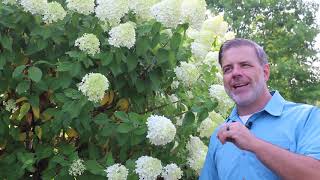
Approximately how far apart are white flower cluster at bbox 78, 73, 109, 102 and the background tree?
16.4 meters

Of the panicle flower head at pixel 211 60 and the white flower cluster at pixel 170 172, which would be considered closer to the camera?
the white flower cluster at pixel 170 172

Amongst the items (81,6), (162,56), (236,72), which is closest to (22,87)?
(81,6)

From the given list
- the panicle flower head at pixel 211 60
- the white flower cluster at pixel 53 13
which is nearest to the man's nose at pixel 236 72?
the panicle flower head at pixel 211 60

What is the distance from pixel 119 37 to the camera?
2.66 meters

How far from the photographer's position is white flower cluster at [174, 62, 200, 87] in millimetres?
2951

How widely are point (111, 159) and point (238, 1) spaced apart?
24349 millimetres

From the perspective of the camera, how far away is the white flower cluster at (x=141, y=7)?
2963 millimetres

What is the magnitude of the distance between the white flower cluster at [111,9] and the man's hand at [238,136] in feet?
3.25

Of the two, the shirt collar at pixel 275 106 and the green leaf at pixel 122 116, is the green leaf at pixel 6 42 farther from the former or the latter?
the shirt collar at pixel 275 106

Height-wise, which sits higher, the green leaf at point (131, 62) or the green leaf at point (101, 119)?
the green leaf at point (131, 62)

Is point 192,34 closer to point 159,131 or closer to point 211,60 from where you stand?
point 211,60

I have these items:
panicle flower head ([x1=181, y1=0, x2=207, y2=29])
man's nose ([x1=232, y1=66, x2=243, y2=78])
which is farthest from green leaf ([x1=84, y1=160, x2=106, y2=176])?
panicle flower head ([x1=181, y1=0, x2=207, y2=29])

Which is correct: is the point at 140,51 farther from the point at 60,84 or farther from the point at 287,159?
the point at 287,159

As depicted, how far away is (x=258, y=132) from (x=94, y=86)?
854 millimetres
